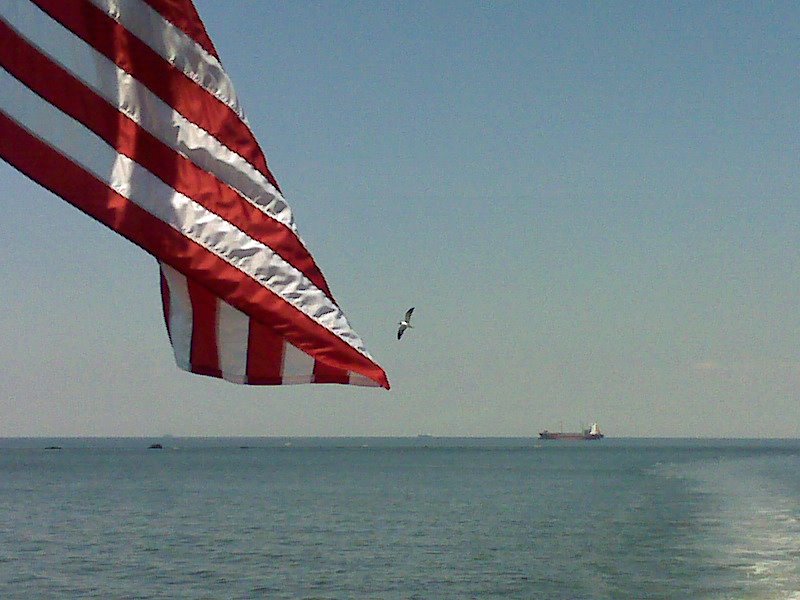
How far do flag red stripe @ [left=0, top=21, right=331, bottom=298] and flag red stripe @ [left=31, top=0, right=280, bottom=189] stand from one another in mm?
250

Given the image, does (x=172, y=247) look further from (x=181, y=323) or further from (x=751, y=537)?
(x=751, y=537)

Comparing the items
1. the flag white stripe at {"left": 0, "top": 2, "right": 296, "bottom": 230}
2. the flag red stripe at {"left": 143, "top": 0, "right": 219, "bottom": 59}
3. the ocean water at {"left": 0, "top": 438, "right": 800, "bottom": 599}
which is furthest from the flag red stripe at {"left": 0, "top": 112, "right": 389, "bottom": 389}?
the ocean water at {"left": 0, "top": 438, "right": 800, "bottom": 599}

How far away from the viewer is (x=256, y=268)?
7.66 m

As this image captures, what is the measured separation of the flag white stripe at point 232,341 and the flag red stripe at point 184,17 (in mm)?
1657

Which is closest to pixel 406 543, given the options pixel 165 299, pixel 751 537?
pixel 751 537

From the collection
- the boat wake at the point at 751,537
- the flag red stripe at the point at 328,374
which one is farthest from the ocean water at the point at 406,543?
the flag red stripe at the point at 328,374

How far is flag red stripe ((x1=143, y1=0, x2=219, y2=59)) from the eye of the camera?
24.5 ft

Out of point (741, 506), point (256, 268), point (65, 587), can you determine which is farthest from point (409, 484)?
point (256, 268)

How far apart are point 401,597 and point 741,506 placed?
42.7 m

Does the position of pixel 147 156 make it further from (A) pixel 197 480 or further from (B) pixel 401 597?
(A) pixel 197 480

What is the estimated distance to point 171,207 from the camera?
7508 millimetres

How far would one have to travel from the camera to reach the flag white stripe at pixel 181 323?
7.75 metres

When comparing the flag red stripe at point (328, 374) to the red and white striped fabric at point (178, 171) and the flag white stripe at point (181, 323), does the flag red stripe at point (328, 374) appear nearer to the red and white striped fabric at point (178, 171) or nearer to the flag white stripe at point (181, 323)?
the red and white striped fabric at point (178, 171)

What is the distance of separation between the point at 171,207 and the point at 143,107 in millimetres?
649
